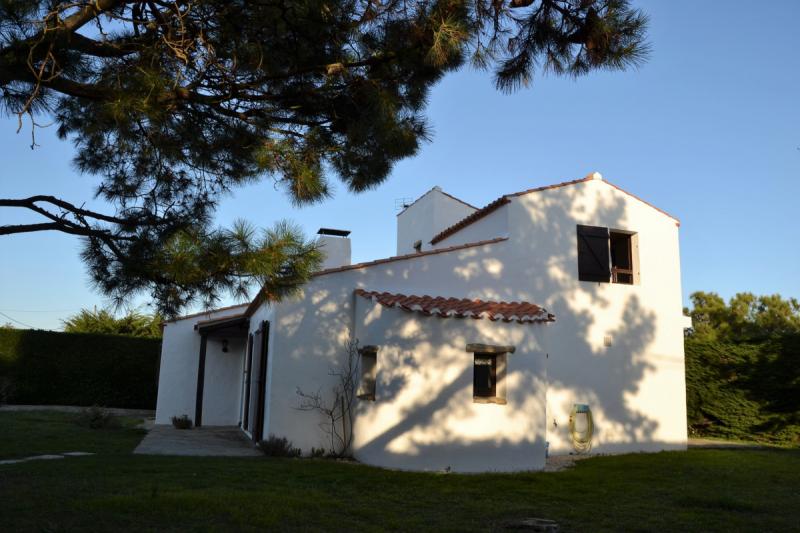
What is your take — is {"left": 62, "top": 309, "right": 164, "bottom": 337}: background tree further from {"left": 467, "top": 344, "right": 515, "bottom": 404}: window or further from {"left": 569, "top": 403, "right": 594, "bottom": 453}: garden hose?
{"left": 569, "top": 403, "right": 594, "bottom": 453}: garden hose

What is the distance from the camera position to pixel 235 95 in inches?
247

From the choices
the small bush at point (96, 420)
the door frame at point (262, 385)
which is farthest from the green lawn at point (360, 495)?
the small bush at point (96, 420)

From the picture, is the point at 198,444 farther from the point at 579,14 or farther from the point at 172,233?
the point at 579,14

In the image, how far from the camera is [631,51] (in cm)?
587

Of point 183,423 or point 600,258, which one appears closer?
point 600,258

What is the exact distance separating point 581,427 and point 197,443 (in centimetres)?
802

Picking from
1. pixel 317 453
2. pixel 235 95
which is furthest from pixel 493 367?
pixel 235 95

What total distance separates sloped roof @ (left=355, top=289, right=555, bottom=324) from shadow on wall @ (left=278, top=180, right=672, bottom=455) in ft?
1.90

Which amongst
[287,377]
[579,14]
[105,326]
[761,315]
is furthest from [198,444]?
[761,315]

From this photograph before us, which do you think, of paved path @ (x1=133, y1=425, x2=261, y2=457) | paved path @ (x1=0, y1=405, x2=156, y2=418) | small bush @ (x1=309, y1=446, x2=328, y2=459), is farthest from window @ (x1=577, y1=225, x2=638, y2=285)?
paved path @ (x1=0, y1=405, x2=156, y2=418)

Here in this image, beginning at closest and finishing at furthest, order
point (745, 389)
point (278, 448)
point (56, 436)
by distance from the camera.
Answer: point (278, 448)
point (56, 436)
point (745, 389)

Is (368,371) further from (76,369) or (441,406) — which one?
(76,369)

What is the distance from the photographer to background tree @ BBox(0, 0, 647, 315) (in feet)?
17.6

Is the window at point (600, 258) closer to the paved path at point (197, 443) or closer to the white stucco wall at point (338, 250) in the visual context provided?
the white stucco wall at point (338, 250)
